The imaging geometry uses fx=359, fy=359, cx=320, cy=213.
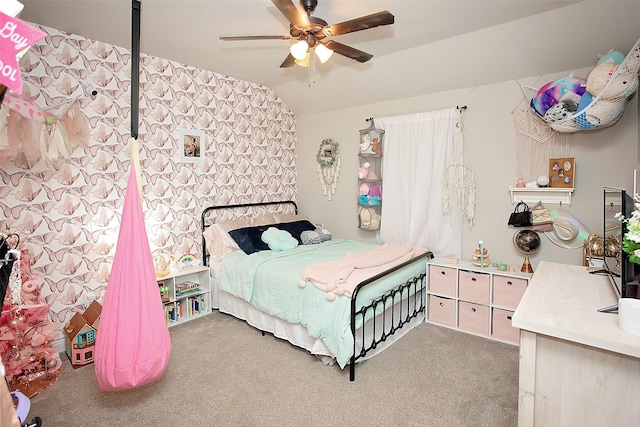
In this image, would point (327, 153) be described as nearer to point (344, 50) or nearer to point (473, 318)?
point (344, 50)

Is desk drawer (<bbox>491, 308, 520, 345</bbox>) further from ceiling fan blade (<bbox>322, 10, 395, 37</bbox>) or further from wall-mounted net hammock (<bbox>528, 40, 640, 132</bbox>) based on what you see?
ceiling fan blade (<bbox>322, 10, 395, 37</bbox>)

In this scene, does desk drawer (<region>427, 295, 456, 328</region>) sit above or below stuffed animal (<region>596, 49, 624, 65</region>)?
below

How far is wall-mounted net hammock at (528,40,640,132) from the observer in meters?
2.40

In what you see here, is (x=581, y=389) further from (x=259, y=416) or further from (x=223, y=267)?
(x=223, y=267)

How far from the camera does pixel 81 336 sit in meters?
2.83

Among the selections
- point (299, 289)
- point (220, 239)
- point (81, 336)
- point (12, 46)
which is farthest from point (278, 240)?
point (12, 46)

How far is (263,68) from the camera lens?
13.1 feet

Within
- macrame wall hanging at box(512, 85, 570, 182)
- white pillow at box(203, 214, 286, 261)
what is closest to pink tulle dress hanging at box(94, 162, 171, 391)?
white pillow at box(203, 214, 286, 261)

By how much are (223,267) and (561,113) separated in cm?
325

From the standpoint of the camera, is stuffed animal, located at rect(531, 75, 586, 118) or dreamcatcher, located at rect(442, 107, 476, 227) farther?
dreamcatcher, located at rect(442, 107, 476, 227)

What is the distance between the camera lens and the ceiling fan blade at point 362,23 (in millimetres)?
2104

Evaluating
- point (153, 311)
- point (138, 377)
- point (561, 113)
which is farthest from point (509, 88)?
point (138, 377)

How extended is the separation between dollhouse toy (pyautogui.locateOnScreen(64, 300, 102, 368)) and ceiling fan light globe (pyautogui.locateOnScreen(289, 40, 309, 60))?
2647 millimetres

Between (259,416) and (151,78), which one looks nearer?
(259,416)
